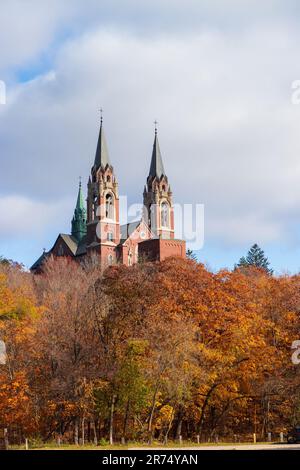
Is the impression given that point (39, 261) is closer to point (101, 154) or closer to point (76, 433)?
point (101, 154)

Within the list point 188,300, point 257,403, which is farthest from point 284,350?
point 188,300

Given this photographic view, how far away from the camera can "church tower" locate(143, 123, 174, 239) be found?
128 metres

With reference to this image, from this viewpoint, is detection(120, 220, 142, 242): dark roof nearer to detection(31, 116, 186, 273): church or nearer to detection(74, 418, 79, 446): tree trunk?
detection(31, 116, 186, 273): church

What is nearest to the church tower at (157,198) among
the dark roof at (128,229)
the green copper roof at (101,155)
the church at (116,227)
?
the church at (116,227)

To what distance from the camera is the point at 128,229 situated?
124 metres

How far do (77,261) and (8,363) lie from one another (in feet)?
235

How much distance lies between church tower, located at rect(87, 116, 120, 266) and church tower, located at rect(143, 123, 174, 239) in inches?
288

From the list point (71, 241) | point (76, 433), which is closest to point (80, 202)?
point (71, 241)

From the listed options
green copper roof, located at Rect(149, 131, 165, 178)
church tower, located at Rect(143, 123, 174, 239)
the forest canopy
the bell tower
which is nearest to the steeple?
the bell tower

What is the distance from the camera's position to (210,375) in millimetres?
47562

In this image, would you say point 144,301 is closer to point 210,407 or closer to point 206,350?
point 206,350

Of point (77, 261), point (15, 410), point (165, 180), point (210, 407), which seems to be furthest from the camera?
point (165, 180)

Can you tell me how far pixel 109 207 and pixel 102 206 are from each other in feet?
5.56

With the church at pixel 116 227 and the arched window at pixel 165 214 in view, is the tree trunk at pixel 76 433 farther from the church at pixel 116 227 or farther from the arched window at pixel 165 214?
the arched window at pixel 165 214
